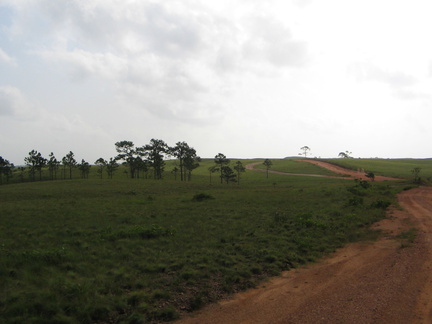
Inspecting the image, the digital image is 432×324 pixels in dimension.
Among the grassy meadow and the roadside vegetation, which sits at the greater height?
the roadside vegetation

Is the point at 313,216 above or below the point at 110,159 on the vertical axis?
below

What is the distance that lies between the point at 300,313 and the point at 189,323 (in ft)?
8.62

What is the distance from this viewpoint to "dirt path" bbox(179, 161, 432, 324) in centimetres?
647

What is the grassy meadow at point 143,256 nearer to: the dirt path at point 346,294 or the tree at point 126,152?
the dirt path at point 346,294

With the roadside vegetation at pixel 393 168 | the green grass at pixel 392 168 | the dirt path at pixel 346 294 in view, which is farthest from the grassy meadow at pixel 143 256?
the green grass at pixel 392 168

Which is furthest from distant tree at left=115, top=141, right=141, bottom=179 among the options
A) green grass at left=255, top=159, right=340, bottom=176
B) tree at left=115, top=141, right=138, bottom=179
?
green grass at left=255, top=159, right=340, bottom=176

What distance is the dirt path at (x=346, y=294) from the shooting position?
647cm

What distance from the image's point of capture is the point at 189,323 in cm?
645

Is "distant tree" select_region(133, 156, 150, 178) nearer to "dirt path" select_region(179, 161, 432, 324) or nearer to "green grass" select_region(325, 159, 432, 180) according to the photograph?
"green grass" select_region(325, 159, 432, 180)

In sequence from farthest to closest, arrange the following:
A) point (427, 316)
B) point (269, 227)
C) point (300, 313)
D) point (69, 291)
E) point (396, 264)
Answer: point (269, 227) < point (396, 264) < point (69, 291) < point (300, 313) < point (427, 316)

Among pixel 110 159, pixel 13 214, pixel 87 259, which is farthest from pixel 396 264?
pixel 110 159

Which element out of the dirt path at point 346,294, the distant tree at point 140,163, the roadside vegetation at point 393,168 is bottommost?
the dirt path at point 346,294

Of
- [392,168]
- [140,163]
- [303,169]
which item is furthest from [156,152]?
[392,168]

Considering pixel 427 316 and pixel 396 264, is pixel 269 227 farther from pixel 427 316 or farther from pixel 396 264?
pixel 427 316
